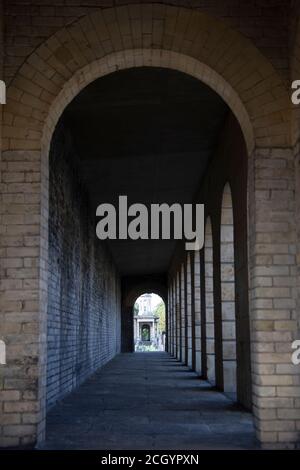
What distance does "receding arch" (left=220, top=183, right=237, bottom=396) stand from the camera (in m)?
10.3

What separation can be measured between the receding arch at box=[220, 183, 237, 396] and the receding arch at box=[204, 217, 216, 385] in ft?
6.52

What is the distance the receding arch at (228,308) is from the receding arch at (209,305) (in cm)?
199

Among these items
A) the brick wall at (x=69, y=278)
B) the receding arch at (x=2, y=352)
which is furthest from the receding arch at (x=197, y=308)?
the receding arch at (x=2, y=352)

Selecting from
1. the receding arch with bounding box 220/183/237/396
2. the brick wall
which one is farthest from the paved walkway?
the brick wall

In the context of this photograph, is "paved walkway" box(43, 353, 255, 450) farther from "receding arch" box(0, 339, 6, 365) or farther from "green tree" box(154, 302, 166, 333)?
"green tree" box(154, 302, 166, 333)

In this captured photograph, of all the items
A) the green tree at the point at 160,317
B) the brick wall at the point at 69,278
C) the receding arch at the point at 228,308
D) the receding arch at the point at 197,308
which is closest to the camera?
the brick wall at the point at 69,278

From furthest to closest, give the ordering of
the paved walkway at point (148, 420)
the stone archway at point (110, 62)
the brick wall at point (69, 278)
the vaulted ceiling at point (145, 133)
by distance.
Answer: the brick wall at point (69, 278)
the vaulted ceiling at point (145, 133)
the stone archway at point (110, 62)
the paved walkway at point (148, 420)

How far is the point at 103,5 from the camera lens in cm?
617

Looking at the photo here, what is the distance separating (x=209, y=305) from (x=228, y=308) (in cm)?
220

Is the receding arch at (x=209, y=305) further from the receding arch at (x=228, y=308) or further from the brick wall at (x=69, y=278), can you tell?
the brick wall at (x=69, y=278)

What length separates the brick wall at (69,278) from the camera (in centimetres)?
891

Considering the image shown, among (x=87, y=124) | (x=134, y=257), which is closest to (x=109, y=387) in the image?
(x=87, y=124)

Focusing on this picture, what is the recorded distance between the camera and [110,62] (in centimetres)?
640

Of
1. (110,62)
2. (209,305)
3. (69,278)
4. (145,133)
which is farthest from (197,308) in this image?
(110,62)
